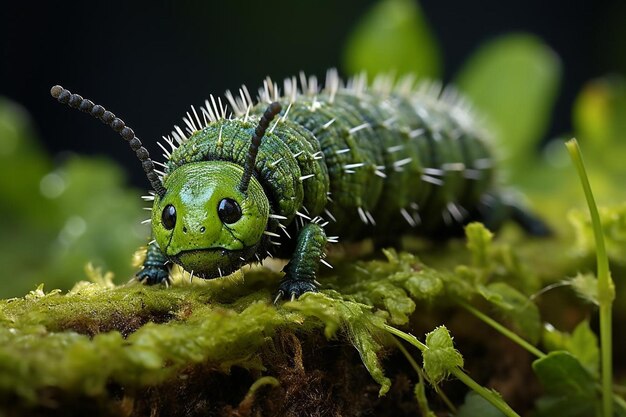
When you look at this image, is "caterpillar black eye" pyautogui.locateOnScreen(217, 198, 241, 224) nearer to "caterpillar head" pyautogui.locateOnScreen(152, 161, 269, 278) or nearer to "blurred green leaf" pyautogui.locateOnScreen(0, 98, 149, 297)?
"caterpillar head" pyautogui.locateOnScreen(152, 161, 269, 278)

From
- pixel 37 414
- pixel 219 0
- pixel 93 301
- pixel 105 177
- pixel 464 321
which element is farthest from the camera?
pixel 219 0

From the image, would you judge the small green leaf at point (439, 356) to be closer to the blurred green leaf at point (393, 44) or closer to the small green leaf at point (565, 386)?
the small green leaf at point (565, 386)

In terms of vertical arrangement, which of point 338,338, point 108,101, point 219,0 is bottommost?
point 338,338

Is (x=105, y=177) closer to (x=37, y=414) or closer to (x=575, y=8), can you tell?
(x=37, y=414)

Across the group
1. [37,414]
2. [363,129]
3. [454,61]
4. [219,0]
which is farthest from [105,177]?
[454,61]

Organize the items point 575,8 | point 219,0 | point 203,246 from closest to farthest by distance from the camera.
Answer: point 203,246 < point 219,0 < point 575,8

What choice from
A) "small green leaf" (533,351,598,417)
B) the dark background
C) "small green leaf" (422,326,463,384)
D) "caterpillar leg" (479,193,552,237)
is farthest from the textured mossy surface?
the dark background
